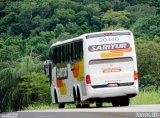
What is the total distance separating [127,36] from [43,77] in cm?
2824

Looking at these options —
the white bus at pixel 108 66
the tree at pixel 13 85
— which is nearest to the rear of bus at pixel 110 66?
the white bus at pixel 108 66

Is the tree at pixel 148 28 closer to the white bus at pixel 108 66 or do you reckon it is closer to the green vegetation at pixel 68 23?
the green vegetation at pixel 68 23

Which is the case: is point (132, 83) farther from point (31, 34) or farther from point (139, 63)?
point (31, 34)

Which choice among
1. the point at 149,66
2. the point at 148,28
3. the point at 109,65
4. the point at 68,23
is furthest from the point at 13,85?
the point at 68,23

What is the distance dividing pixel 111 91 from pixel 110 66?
3.14 ft

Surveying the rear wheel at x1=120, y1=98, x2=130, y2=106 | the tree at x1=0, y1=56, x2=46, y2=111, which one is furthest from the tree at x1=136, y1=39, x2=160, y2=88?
the rear wheel at x1=120, y1=98, x2=130, y2=106

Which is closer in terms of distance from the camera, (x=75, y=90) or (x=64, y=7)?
(x=75, y=90)

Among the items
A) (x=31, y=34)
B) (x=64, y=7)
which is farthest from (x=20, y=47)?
(x=64, y=7)

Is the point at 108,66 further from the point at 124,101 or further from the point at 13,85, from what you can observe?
the point at 13,85

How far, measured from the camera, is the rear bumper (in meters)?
24.2

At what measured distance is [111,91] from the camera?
24.2 metres

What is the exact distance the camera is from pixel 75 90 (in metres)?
26.7

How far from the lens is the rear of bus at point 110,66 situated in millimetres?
24266

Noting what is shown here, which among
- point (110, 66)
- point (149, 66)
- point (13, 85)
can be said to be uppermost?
point (149, 66)
